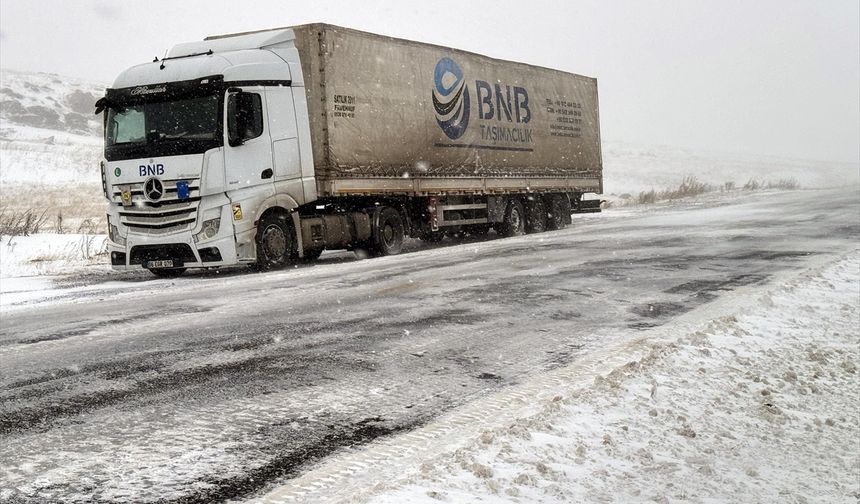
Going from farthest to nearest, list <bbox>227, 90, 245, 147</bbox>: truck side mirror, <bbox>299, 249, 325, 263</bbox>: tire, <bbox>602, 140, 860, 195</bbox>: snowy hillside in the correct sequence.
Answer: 1. <bbox>602, 140, 860, 195</bbox>: snowy hillside
2. <bbox>299, 249, 325, 263</bbox>: tire
3. <bbox>227, 90, 245, 147</bbox>: truck side mirror

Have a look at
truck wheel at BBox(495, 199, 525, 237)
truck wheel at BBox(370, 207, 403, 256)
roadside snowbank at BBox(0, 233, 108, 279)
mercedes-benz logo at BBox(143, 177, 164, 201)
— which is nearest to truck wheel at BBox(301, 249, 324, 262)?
truck wheel at BBox(370, 207, 403, 256)

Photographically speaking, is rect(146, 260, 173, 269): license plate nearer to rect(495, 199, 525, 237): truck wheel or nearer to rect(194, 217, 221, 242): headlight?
rect(194, 217, 221, 242): headlight

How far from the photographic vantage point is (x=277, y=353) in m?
5.73

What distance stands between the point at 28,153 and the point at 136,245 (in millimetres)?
46619

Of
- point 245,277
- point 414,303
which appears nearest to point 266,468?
point 414,303

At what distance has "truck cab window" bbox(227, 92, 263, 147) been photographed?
1278 centimetres

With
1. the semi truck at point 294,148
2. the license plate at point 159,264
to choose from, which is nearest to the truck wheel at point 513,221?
the semi truck at point 294,148

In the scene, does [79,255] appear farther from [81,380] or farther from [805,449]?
[805,449]

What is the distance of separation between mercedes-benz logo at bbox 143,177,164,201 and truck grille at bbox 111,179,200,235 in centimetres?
6

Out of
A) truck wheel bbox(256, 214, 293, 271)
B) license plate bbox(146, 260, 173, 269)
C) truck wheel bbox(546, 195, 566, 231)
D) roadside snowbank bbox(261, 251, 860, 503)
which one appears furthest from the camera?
truck wheel bbox(546, 195, 566, 231)

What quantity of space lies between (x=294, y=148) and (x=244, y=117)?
4.20 ft

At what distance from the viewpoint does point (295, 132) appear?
14.0 m

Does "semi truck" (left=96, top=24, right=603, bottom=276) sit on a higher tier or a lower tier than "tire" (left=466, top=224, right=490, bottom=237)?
higher

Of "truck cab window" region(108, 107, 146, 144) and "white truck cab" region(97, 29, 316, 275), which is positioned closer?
"white truck cab" region(97, 29, 316, 275)
